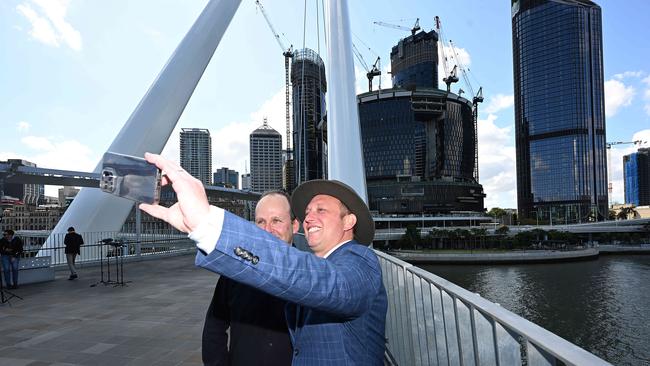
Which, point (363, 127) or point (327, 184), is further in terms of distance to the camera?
point (363, 127)

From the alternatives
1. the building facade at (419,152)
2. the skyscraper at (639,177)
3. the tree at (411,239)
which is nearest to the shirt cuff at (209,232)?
the tree at (411,239)

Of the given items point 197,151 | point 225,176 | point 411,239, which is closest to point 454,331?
point 411,239

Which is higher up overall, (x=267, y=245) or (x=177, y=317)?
(x=267, y=245)

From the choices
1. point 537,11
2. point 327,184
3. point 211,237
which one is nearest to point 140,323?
point 327,184

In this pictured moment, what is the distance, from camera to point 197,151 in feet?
516

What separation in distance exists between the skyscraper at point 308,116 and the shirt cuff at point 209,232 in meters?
115

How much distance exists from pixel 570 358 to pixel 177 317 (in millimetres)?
6225

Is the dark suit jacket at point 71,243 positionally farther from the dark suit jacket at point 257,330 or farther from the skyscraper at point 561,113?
the skyscraper at point 561,113

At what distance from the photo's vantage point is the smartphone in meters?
0.99

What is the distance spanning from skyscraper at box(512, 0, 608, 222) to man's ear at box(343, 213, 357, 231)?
429 feet

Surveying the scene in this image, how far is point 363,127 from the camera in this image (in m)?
112

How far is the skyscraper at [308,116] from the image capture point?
11919cm

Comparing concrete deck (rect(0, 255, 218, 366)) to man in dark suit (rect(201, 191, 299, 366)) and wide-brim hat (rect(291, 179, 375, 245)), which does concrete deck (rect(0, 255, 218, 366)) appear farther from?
wide-brim hat (rect(291, 179, 375, 245))

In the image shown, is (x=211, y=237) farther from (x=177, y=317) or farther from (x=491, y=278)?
(x=491, y=278)
